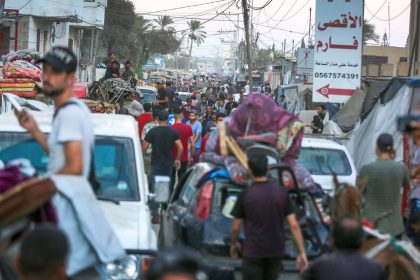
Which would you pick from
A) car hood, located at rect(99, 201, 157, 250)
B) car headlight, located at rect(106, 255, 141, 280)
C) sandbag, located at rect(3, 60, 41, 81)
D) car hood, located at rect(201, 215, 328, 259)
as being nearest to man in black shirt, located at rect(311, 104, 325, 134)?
sandbag, located at rect(3, 60, 41, 81)

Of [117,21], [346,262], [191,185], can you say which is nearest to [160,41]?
[117,21]

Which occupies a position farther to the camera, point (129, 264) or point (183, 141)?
point (183, 141)

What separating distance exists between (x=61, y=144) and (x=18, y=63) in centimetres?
1547

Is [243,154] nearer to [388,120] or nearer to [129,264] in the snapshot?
[129,264]

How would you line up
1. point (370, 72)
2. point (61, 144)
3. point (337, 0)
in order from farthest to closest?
point (370, 72) < point (337, 0) < point (61, 144)

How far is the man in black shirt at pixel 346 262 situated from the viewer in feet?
17.0

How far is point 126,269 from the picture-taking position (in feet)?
20.4

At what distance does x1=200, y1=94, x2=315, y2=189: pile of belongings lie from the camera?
29.5ft

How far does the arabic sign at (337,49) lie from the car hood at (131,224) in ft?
46.9

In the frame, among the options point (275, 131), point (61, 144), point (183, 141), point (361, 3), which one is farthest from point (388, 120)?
point (61, 144)

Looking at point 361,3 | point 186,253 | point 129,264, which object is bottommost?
point 129,264

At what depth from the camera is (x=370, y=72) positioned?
4112cm

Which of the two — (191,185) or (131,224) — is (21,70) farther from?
(131,224)

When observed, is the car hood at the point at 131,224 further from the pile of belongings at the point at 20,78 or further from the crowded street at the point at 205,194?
the pile of belongings at the point at 20,78
